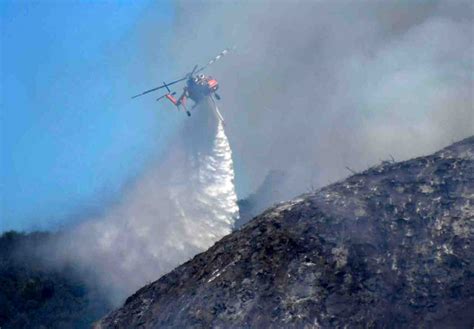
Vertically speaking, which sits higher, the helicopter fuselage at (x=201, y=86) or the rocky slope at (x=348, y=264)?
the helicopter fuselage at (x=201, y=86)

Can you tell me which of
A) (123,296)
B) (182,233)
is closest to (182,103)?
(182,233)

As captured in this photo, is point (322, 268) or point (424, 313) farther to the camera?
point (322, 268)

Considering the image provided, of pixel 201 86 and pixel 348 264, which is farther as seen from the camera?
pixel 201 86

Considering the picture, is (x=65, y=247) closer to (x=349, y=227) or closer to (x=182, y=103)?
(x=182, y=103)

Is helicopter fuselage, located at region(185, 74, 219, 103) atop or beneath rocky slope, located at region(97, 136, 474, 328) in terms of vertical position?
atop

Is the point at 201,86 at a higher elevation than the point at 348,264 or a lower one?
higher

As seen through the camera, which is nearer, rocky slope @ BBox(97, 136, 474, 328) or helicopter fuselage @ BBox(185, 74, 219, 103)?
rocky slope @ BBox(97, 136, 474, 328)

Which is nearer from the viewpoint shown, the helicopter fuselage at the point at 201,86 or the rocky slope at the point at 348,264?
the rocky slope at the point at 348,264

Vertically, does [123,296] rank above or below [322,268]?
above
